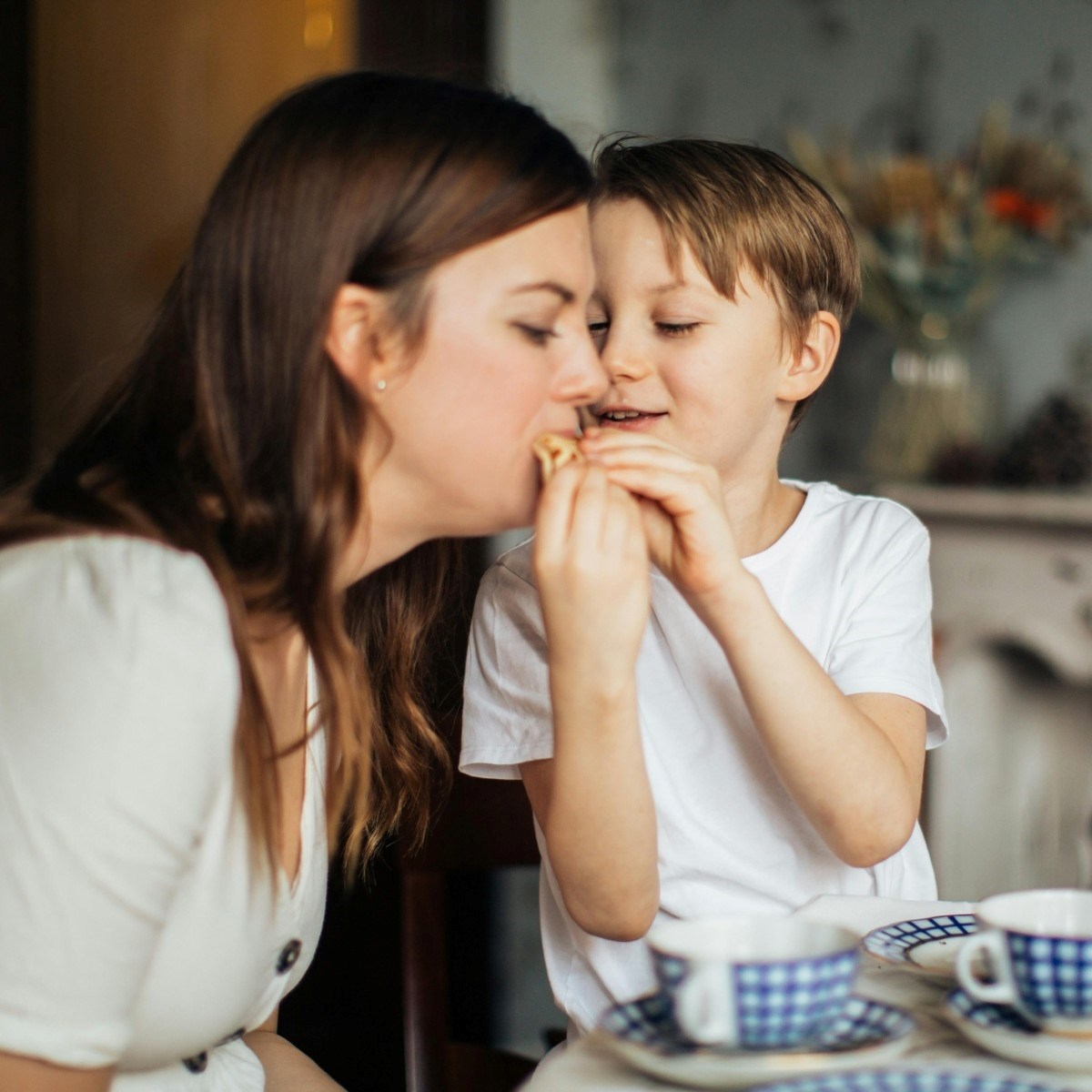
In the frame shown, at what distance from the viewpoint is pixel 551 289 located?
967mm

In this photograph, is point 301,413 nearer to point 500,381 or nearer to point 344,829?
point 500,381

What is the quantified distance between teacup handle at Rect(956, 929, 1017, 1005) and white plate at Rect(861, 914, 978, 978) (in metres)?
0.13

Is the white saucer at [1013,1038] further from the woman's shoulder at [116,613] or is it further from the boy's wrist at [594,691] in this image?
the woman's shoulder at [116,613]

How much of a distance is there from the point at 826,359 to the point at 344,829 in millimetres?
940

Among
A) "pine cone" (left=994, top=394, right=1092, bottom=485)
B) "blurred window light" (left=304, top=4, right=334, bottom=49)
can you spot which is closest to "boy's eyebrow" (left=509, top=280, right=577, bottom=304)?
"blurred window light" (left=304, top=4, right=334, bottom=49)

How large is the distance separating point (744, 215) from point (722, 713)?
0.47 metres

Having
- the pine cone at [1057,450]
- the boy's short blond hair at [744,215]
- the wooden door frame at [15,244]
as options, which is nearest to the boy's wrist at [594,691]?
the boy's short blond hair at [744,215]

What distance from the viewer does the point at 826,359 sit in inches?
53.9

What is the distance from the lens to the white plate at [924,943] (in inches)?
32.8

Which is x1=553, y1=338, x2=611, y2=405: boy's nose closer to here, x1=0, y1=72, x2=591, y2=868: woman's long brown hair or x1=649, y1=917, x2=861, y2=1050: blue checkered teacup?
x1=0, y1=72, x2=591, y2=868: woman's long brown hair

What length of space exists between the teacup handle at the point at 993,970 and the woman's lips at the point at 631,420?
2.22ft

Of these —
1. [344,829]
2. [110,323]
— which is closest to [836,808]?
[344,829]

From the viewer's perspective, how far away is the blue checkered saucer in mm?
611

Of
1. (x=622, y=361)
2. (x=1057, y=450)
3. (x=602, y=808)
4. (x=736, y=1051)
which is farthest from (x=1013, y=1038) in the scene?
(x=1057, y=450)
